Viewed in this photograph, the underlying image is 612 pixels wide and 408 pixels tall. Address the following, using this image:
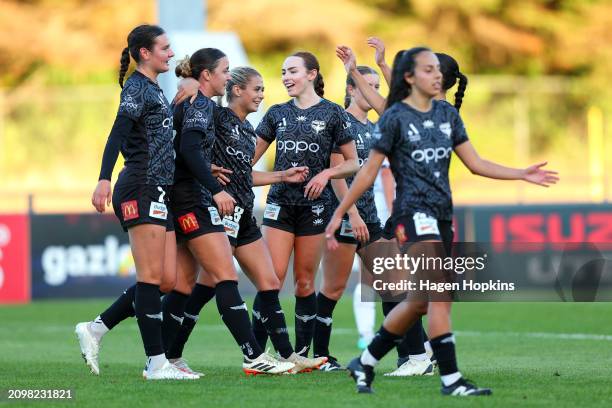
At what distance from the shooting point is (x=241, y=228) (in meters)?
8.45

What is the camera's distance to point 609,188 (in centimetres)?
2134

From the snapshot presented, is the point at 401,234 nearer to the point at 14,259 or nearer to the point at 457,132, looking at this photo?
the point at 457,132

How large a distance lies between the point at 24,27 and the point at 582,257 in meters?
20.6

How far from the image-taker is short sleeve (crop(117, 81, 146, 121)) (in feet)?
25.2

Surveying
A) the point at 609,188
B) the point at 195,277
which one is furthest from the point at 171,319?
the point at 609,188

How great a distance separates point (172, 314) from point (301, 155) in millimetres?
1468

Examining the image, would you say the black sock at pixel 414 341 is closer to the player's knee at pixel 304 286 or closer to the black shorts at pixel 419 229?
the player's knee at pixel 304 286

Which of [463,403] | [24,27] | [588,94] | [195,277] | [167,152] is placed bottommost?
[463,403]

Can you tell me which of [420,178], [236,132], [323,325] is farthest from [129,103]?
[323,325]

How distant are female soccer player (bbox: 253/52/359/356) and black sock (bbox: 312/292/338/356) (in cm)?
18

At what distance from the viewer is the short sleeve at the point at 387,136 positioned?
6988 mm

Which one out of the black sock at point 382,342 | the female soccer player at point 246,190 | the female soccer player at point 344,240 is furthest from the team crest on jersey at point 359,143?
the black sock at point 382,342

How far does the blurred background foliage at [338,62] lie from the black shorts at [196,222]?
21612 millimetres

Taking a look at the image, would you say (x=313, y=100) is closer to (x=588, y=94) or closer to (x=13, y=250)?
(x=13, y=250)
